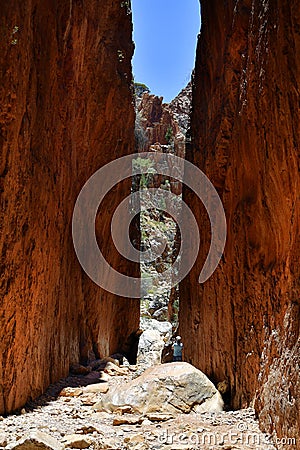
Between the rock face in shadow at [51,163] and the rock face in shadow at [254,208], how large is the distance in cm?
335

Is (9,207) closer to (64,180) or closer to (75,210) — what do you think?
(64,180)

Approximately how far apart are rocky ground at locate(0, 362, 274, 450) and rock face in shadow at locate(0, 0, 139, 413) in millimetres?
614

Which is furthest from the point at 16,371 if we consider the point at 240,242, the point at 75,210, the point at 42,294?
the point at 75,210

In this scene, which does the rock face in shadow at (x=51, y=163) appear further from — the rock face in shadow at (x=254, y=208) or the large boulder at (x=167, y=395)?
the rock face in shadow at (x=254, y=208)

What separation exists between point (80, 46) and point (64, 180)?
12.7 feet

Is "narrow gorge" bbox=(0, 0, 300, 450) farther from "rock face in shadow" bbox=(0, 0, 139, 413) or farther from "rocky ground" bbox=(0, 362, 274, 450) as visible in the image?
"rocky ground" bbox=(0, 362, 274, 450)

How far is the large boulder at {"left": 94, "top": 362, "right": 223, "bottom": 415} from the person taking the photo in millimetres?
6676

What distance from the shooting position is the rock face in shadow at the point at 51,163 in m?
6.19

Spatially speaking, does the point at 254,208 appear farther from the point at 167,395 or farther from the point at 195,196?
the point at 195,196

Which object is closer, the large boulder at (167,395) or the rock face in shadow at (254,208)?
the rock face in shadow at (254,208)

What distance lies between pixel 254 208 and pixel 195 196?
4999 mm

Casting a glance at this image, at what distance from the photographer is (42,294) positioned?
786 centimetres

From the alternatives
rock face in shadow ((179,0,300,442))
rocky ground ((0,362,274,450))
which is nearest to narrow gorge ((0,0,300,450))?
rock face in shadow ((179,0,300,442))

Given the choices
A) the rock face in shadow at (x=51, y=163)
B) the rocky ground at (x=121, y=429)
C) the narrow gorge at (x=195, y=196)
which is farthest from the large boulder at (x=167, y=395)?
the rock face in shadow at (x=51, y=163)
